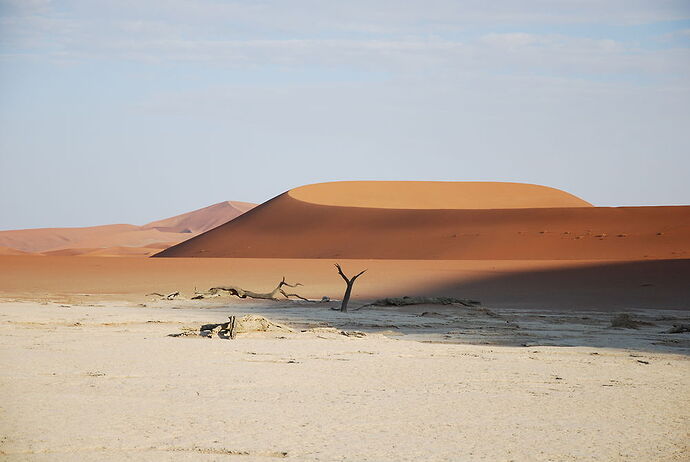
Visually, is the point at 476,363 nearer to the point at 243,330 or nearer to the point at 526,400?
the point at 526,400

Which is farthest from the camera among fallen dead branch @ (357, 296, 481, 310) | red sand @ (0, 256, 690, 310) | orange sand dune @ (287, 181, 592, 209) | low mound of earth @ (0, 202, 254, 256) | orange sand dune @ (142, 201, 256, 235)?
orange sand dune @ (142, 201, 256, 235)

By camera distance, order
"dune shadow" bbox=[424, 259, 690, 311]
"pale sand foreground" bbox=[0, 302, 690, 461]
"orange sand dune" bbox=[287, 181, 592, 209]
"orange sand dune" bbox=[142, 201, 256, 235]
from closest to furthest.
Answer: "pale sand foreground" bbox=[0, 302, 690, 461]
"dune shadow" bbox=[424, 259, 690, 311]
"orange sand dune" bbox=[287, 181, 592, 209]
"orange sand dune" bbox=[142, 201, 256, 235]

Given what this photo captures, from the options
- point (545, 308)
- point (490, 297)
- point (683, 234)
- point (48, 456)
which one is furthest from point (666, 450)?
point (683, 234)

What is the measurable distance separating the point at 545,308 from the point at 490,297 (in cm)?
261

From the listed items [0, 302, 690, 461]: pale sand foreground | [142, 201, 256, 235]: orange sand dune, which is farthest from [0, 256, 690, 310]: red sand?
[142, 201, 256, 235]: orange sand dune

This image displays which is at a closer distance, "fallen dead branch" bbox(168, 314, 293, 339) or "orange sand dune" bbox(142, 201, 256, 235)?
"fallen dead branch" bbox(168, 314, 293, 339)

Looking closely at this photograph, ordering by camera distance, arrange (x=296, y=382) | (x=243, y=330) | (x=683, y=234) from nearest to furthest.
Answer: (x=296, y=382) → (x=243, y=330) → (x=683, y=234)

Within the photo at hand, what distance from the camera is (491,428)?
5426mm

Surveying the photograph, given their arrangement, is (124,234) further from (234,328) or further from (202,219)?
(234,328)

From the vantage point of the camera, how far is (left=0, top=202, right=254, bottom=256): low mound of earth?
346 ft

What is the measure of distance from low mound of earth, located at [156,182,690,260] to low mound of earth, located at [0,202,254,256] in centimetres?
3877

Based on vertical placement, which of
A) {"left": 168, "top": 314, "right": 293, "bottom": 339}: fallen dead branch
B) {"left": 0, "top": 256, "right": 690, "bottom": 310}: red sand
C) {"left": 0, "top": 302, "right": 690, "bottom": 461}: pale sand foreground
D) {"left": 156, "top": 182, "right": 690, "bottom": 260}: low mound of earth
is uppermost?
{"left": 156, "top": 182, "right": 690, "bottom": 260}: low mound of earth

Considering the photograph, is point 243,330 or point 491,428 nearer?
point 491,428

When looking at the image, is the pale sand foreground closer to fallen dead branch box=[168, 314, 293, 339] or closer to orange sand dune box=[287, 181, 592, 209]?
fallen dead branch box=[168, 314, 293, 339]
